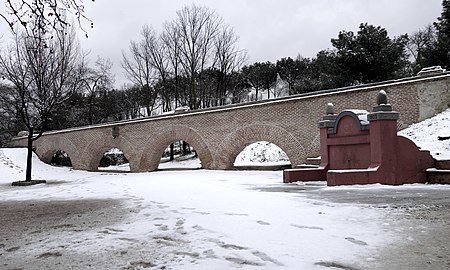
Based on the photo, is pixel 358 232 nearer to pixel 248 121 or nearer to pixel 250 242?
pixel 250 242

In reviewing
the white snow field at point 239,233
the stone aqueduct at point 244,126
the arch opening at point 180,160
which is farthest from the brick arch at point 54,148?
the white snow field at point 239,233

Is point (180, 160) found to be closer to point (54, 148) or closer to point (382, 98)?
point (54, 148)

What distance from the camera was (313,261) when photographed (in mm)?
3150

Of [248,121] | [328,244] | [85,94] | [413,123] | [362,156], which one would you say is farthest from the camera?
[85,94]

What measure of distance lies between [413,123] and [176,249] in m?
10.9

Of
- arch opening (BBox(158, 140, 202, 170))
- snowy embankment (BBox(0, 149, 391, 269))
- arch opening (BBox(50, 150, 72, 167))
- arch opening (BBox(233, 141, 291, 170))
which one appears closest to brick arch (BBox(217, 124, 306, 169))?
arch opening (BBox(233, 141, 291, 170))

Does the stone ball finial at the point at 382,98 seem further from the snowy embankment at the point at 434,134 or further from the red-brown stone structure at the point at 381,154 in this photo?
the snowy embankment at the point at 434,134

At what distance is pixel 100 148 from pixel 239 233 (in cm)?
2122

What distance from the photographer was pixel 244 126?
1683cm

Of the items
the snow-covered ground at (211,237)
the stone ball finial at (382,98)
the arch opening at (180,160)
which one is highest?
the stone ball finial at (382,98)

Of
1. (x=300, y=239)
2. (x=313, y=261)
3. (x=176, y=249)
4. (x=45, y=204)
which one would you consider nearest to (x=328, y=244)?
(x=300, y=239)

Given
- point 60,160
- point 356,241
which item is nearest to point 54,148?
point 60,160

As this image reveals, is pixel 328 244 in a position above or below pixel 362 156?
below

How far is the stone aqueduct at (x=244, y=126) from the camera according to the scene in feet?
41.1
